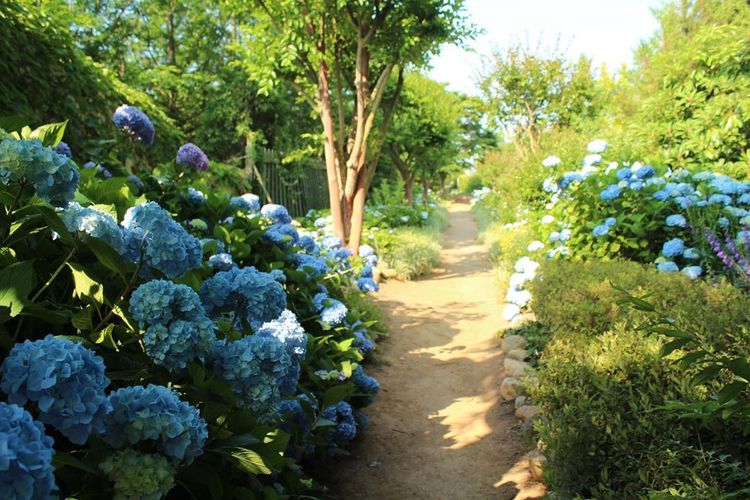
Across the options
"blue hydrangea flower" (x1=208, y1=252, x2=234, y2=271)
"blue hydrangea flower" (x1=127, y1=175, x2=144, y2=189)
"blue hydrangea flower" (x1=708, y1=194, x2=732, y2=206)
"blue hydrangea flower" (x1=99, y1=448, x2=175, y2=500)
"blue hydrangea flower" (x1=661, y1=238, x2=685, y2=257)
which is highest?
"blue hydrangea flower" (x1=127, y1=175, x2=144, y2=189)

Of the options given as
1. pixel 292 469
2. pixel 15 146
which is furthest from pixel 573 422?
pixel 15 146

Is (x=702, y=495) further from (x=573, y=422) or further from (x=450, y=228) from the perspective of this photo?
(x=450, y=228)

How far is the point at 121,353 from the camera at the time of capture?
1.31 metres

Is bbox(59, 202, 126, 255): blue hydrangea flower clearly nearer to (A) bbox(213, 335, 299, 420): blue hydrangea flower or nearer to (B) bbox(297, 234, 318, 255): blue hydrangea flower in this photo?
(A) bbox(213, 335, 299, 420): blue hydrangea flower

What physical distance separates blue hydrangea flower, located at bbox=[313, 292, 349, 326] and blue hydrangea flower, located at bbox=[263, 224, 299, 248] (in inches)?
15.4

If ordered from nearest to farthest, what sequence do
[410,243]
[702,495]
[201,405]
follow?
[201,405] → [702,495] → [410,243]

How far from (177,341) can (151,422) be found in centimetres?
22

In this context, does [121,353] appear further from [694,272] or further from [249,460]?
[694,272]

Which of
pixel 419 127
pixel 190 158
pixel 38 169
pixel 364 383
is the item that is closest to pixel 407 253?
pixel 364 383

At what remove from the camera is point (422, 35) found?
6891 mm

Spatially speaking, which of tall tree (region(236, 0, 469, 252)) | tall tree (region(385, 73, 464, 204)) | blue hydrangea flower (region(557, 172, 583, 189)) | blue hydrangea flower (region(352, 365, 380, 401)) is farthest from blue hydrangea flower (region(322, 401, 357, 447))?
tall tree (region(385, 73, 464, 204))

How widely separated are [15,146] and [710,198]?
4.67 meters

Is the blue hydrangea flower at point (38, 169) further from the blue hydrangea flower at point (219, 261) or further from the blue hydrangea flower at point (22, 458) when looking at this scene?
the blue hydrangea flower at point (219, 261)

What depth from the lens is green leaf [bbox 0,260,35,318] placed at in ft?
3.43
